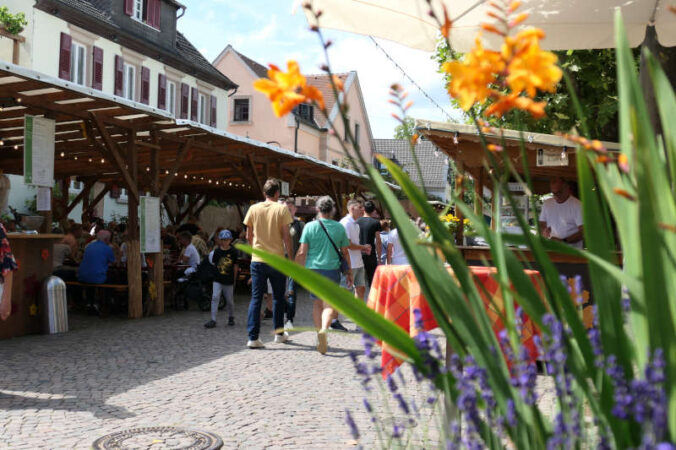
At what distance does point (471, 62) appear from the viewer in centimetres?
134

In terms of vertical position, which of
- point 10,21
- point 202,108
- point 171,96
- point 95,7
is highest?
point 95,7

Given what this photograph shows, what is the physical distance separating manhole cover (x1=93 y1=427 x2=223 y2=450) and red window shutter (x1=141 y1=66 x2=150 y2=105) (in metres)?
24.0

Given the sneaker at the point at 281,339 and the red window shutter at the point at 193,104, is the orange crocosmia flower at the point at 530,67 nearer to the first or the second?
the sneaker at the point at 281,339

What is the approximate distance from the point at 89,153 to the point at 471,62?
16.0 m

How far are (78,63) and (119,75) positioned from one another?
A: 218cm

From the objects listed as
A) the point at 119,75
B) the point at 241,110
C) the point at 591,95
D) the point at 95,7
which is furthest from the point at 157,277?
the point at 241,110

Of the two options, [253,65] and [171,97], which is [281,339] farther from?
[253,65]

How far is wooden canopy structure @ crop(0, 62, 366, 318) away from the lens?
1002cm

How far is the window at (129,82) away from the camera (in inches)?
1040

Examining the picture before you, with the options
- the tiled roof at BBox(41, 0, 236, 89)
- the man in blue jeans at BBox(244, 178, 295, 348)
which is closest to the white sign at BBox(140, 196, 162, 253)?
the man in blue jeans at BBox(244, 178, 295, 348)

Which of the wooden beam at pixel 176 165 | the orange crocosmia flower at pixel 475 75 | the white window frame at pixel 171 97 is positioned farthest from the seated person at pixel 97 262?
the white window frame at pixel 171 97

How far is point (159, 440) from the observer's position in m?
4.38

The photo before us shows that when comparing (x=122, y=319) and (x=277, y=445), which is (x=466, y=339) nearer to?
(x=277, y=445)

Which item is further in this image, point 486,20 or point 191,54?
point 191,54
